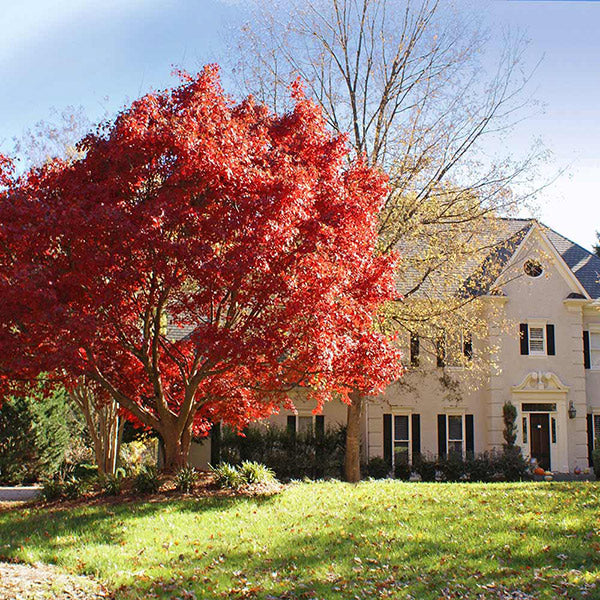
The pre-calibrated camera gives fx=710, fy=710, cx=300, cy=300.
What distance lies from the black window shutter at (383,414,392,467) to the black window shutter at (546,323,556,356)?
6.22 metres

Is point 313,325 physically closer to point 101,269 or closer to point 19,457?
point 101,269

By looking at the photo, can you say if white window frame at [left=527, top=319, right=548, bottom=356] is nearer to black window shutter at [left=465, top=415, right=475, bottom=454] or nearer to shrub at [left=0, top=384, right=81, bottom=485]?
black window shutter at [left=465, top=415, right=475, bottom=454]

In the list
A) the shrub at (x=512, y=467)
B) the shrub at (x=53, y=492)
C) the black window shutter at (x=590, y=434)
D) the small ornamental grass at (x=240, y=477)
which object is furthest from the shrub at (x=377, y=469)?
the shrub at (x=53, y=492)

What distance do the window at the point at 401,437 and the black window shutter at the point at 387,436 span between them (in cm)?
21

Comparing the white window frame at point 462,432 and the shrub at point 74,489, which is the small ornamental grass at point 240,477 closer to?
the shrub at point 74,489

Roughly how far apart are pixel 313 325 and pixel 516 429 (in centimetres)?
1560

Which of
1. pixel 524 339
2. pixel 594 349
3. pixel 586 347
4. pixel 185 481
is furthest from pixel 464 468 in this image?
pixel 185 481

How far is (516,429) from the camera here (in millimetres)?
24453

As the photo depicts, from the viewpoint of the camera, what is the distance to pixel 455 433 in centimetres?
2506

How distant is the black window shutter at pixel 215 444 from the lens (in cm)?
2283

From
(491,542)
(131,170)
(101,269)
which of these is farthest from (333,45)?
(491,542)

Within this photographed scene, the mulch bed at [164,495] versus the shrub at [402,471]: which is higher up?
the mulch bed at [164,495]

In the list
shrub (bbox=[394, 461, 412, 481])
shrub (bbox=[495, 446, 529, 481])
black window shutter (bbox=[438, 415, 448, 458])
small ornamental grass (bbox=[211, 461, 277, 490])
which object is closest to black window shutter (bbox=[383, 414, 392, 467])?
shrub (bbox=[394, 461, 412, 481])

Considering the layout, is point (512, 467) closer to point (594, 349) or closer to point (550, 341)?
point (550, 341)
